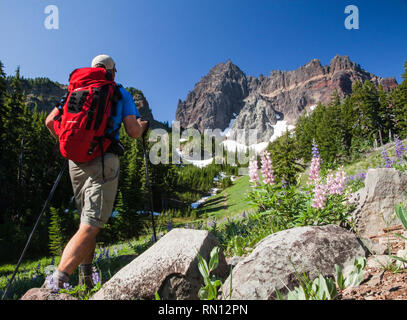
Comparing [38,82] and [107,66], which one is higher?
[38,82]

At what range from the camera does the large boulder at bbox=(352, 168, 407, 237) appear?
328 cm

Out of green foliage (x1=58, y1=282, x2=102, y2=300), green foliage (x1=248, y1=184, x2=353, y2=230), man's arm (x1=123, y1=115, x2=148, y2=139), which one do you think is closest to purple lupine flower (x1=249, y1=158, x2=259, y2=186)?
green foliage (x1=248, y1=184, x2=353, y2=230)

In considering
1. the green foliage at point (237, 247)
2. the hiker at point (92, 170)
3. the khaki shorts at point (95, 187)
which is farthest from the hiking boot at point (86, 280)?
the green foliage at point (237, 247)

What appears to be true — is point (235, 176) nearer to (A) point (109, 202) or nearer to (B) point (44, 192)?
(B) point (44, 192)

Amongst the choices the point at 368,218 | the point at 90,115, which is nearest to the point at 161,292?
the point at 90,115

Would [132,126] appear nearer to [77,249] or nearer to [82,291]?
[77,249]

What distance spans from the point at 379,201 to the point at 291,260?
8.10 ft

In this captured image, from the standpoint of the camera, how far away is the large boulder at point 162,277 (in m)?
2.18

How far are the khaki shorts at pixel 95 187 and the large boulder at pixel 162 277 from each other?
652 mm

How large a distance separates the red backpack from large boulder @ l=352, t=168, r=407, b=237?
3877mm

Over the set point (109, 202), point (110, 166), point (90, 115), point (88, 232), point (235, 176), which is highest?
point (235, 176)

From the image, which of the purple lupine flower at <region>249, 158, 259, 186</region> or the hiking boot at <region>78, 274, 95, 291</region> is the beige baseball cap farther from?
the hiking boot at <region>78, 274, 95, 291</region>

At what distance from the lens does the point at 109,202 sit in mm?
2652
